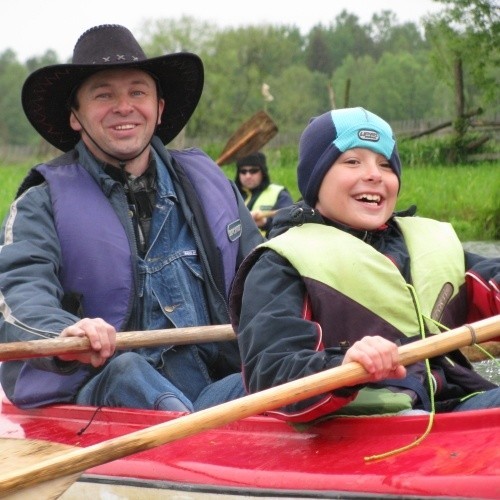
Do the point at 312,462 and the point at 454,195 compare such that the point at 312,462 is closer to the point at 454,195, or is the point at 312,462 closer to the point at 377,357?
the point at 377,357

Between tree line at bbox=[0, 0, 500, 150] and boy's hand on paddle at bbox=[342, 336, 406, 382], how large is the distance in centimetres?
1836

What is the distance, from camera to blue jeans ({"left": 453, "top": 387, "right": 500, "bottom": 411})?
9.71 ft

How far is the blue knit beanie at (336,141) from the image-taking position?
10.1 feet

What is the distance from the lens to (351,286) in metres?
3.00

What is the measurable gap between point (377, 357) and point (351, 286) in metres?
0.41

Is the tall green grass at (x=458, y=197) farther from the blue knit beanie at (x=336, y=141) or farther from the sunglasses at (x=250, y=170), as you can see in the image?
the blue knit beanie at (x=336, y=141)

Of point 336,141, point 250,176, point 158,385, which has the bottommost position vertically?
point 250,176

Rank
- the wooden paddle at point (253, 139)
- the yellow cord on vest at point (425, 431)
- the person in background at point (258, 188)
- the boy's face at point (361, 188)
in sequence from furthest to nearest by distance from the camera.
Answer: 1. the wooden paddle at point (253, 139)
2. the person in background at point (258, 188)
3. the boy's face at point (361, 188)
4. the yellow cord on vest at point (425, 431)

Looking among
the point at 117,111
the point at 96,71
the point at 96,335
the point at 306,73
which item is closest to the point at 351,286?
the point at 96,335

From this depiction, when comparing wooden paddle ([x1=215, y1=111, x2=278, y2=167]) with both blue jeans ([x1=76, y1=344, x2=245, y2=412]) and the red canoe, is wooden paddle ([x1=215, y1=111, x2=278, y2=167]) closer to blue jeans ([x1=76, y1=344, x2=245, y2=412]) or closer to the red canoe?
blue jeans ([x1=76, y1=344, x2=245, y2=412])

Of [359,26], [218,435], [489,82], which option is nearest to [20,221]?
[218,435]

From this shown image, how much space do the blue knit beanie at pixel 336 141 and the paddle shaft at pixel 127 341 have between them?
737 millimetres

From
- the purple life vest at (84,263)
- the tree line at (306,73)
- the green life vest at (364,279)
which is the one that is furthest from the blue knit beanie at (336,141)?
the tree line at (306,73)

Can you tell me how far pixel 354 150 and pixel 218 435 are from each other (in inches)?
32.9
